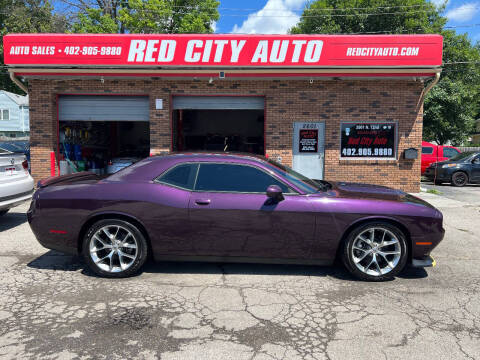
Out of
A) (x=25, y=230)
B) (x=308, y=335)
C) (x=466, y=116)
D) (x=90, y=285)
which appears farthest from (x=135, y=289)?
(x=466, y=116)

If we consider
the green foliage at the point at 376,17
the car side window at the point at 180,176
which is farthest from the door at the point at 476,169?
the green foliage at the point at 376,17

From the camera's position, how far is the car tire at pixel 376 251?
4.22m

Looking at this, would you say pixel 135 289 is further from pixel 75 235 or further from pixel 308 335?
pixel 308 335

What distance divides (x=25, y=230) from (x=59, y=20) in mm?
29349

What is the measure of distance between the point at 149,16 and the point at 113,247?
29270 millimetres

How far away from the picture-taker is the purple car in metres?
4.20

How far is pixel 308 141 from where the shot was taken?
11.4 m

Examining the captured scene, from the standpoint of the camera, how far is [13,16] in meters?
30.6

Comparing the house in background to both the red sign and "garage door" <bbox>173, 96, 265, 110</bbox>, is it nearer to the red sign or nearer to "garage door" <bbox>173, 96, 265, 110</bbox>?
the red sign

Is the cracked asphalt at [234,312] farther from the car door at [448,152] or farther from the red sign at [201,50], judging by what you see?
the car door at [448,152]

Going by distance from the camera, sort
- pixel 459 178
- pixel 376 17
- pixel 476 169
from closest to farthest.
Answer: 1. pixel 476 169
2. pixel 459 178
3. pixel 376 17

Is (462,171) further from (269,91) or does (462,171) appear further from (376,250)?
(376,250)

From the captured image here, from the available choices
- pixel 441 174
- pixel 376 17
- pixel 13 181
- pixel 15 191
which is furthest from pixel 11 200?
pixel 376 17

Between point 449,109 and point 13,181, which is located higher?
point 449,109
